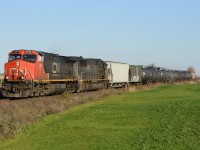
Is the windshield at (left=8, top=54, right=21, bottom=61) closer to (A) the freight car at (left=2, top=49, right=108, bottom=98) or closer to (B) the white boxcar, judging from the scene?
(A) the freight car at (left=2, top=49, right=108, bottom=98)

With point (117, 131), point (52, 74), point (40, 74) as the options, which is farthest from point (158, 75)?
point (117, 131)

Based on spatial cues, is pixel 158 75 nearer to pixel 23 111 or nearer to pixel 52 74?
pixel 52 74

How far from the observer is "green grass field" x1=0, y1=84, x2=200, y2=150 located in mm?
12336

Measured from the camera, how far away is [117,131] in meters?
14.5

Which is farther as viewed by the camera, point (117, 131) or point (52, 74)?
point (52, 74)

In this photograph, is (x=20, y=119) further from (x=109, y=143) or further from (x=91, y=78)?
(x=91, y=78)

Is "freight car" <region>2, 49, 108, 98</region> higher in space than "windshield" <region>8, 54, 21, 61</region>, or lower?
lower

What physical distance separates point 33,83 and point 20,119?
901cm

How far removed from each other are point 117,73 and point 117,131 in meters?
31.1

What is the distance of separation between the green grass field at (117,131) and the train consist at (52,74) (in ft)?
22.2

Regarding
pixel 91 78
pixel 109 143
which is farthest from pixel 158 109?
pixel 91 78

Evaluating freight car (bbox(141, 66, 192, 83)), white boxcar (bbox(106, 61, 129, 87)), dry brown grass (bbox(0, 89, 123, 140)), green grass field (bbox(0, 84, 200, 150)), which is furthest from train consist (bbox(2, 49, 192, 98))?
freight car (bbox(141, 66, 192, 83))

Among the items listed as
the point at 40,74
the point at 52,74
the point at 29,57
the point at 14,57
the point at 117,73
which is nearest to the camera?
the point at 29,57

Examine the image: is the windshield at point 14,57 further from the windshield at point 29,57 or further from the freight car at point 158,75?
the freight car at point 158,75
